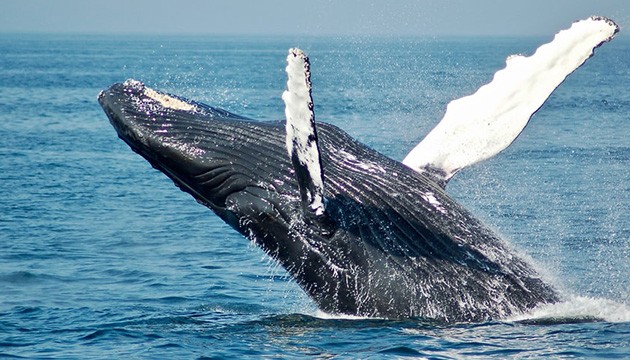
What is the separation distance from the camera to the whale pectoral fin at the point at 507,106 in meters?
9.05

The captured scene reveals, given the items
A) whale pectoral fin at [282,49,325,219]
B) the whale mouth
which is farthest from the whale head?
whale pectoral fin at [282,49,325,219]

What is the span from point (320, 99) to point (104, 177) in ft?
70.3

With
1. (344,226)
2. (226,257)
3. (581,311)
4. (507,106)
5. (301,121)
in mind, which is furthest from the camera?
(226,257)

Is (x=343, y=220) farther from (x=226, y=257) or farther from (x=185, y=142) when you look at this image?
(x=226, y=257)

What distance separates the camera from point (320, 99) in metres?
42.5

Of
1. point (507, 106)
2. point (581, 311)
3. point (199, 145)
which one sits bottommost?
point (581, 311)

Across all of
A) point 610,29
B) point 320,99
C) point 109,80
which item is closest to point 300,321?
point 610,29

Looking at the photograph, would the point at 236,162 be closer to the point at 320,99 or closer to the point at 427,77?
the point at 320,99

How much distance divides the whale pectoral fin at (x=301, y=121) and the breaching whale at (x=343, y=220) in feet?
1.40

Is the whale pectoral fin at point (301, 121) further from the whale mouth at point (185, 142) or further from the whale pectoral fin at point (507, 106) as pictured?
the whale pectoral fin at point (507, 106)

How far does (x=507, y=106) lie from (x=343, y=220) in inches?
74.8

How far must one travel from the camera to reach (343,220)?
27.2 feet

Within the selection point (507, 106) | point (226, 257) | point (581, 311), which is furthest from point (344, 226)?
point (226, 257)

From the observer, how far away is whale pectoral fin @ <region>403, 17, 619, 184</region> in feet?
29.7
